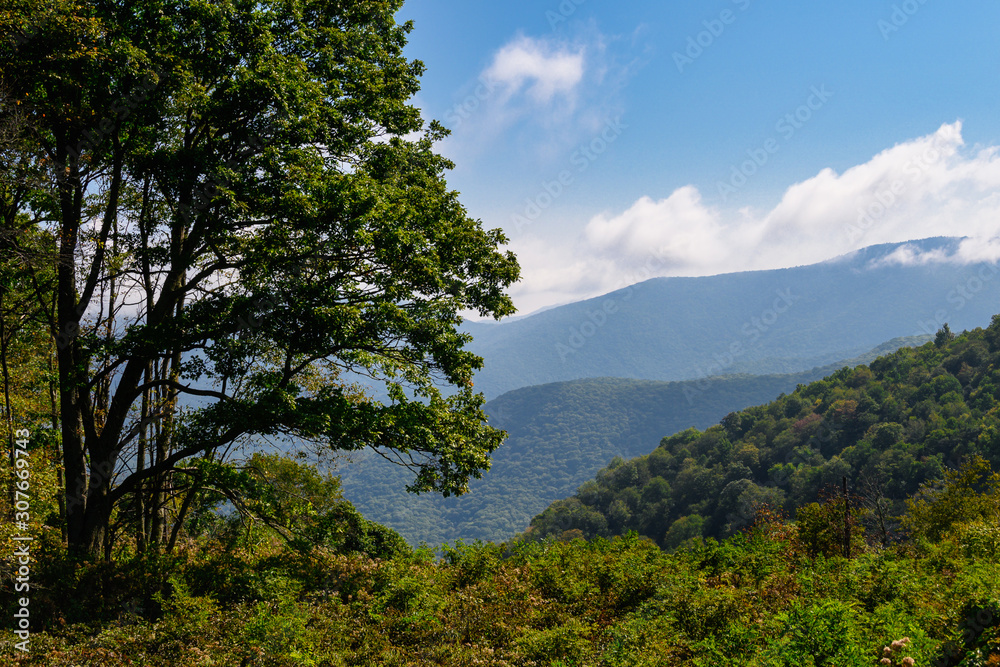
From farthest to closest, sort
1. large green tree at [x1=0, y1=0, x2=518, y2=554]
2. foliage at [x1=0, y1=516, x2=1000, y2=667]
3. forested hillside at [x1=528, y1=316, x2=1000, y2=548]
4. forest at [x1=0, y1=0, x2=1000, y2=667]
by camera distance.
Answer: forested hillside at [x1=528, y1=316, x2=1000, y2=548] → large green tree at [x1=0, y1=0, x2=518, y2=554] → forest at [x1=0, y1=0, x2=1000, y2=667] → foliage at [x1=0, y1=516, x2=1000, y2=667]

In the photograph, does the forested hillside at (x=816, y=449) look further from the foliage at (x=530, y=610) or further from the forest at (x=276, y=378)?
the forest at (x=276, y=378)

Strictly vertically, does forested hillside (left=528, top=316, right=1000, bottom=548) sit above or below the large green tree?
below

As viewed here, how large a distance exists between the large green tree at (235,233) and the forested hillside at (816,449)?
72542 millimetres

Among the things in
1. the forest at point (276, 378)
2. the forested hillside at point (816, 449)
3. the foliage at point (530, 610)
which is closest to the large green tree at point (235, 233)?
the forest at point (276, 378)

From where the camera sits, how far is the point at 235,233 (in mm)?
11672

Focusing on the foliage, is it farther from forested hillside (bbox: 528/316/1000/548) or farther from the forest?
forested hillside (bbox: 528/316/1000/548)

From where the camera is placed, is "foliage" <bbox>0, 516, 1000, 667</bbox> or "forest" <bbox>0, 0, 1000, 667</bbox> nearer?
"foliage" <bbox>0, 516, 1000, 667</bbox>

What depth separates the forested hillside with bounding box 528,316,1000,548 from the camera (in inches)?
3152

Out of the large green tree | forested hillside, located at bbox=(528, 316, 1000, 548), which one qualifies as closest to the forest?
the large green tree

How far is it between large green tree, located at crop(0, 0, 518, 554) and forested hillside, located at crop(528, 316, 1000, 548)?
72542 millimetres

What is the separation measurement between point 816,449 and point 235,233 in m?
113

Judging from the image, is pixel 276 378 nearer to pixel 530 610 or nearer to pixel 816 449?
pixel 530 610

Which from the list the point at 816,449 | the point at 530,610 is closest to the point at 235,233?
the point at 530,610

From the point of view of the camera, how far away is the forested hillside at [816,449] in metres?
80.1
